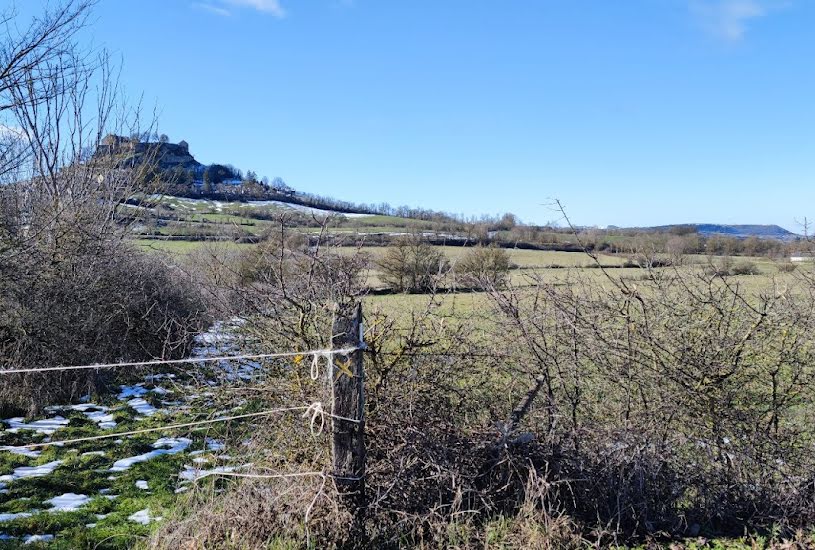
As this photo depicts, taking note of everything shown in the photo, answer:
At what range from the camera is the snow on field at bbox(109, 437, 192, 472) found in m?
5.95

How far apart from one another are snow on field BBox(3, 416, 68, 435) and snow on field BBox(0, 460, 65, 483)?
1.49 m

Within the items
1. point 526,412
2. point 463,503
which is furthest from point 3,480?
point 526,412

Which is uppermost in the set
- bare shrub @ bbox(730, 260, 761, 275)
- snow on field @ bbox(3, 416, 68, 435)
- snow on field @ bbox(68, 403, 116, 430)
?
bare shrub @ bbox(730, 260, 761, 275)

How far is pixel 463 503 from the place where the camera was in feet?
13.7

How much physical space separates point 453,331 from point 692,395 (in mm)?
2190

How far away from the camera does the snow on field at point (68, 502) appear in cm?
477

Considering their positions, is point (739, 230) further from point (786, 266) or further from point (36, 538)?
point (36, 538)

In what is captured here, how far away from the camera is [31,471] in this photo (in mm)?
5727

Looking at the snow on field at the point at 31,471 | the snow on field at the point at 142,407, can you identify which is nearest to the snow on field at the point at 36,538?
the snow on field at the point at 31,471

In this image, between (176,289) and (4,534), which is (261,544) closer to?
(4,534)

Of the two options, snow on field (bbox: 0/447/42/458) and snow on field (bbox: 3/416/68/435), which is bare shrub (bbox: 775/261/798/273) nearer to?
snow on field (bbox: 0/447/42/458)

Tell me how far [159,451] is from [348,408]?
3805 millimetres

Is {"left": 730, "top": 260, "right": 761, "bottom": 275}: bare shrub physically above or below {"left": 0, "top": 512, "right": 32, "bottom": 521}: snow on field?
above

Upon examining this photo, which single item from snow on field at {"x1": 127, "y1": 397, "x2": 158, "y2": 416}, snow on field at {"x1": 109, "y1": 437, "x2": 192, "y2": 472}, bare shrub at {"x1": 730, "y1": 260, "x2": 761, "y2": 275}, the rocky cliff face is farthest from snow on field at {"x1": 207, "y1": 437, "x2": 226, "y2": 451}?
the rocky cliff face
